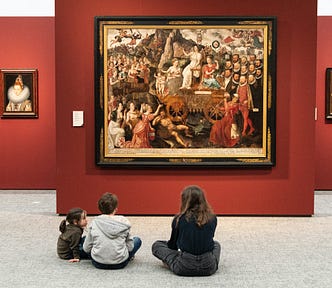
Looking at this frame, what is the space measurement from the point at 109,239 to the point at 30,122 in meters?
7.38

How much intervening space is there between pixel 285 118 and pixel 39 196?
555 centimetres

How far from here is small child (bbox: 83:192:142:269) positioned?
6.85m

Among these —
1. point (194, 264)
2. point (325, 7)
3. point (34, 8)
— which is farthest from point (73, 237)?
point (325, 7)

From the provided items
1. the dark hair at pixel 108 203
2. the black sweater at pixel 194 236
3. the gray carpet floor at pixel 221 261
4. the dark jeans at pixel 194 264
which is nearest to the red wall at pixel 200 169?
the gray carpet floor at pixel 221 261

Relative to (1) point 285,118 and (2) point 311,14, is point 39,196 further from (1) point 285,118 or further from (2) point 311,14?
(2) point 311,14

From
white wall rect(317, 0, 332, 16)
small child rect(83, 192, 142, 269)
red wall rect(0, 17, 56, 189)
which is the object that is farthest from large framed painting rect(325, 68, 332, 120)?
small child rect(83, 192, 142, 269)

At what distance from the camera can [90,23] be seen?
10422mm

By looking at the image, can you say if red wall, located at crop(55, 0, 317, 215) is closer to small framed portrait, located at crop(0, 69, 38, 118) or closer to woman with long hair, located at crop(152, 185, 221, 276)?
small framed portrait, located at crop(0, 69, 38, 118)

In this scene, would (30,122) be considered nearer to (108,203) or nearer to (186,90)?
(186,90)

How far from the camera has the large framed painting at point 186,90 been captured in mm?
10320

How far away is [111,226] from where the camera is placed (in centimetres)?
684

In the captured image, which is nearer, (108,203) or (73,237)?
(108,203)

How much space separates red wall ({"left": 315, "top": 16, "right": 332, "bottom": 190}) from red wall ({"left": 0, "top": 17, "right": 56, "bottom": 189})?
19.2 feet

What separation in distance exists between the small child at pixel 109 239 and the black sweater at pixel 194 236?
68 centimetres
